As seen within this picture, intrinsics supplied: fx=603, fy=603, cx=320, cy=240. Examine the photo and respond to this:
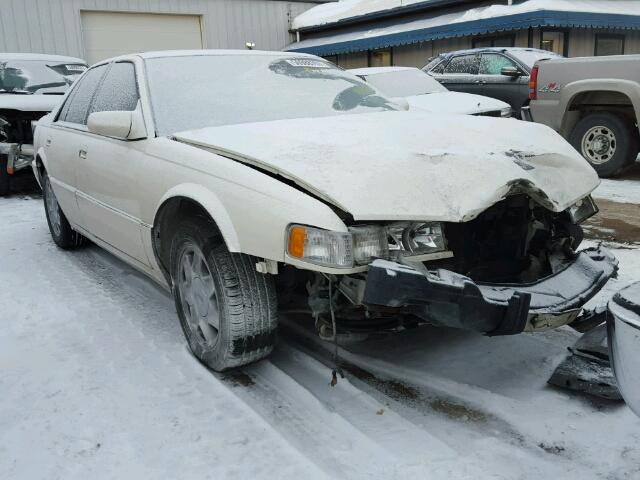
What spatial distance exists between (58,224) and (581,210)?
4180 mm

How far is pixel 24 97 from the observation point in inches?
336

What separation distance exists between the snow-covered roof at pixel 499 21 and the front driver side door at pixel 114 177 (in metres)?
12.0

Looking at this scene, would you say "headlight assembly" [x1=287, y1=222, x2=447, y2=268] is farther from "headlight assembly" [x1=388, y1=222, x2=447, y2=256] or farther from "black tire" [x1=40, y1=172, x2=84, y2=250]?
"black tire" [x1=40, y1=172, x2=84, y2=250]

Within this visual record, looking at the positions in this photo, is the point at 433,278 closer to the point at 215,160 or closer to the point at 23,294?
the point at 215,160

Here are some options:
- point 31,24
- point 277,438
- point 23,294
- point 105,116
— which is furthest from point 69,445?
point 31,24

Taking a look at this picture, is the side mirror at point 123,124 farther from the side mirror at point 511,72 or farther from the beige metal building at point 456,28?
the beige metal building at point 456,28

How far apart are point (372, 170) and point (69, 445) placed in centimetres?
164

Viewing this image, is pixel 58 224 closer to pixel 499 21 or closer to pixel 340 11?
pixel 499 21

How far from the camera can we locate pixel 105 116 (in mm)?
3379

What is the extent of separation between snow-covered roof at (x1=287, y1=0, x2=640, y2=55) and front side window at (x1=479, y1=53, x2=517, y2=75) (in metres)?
3.39

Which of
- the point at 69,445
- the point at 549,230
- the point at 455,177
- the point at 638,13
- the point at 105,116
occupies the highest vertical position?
the point at 638,13

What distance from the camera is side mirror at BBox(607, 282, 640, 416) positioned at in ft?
5.56

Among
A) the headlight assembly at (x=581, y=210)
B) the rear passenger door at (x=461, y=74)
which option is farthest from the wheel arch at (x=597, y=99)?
the headlight assembly at (x=581, y=210)

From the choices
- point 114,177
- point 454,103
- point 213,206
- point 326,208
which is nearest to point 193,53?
point 114,177
